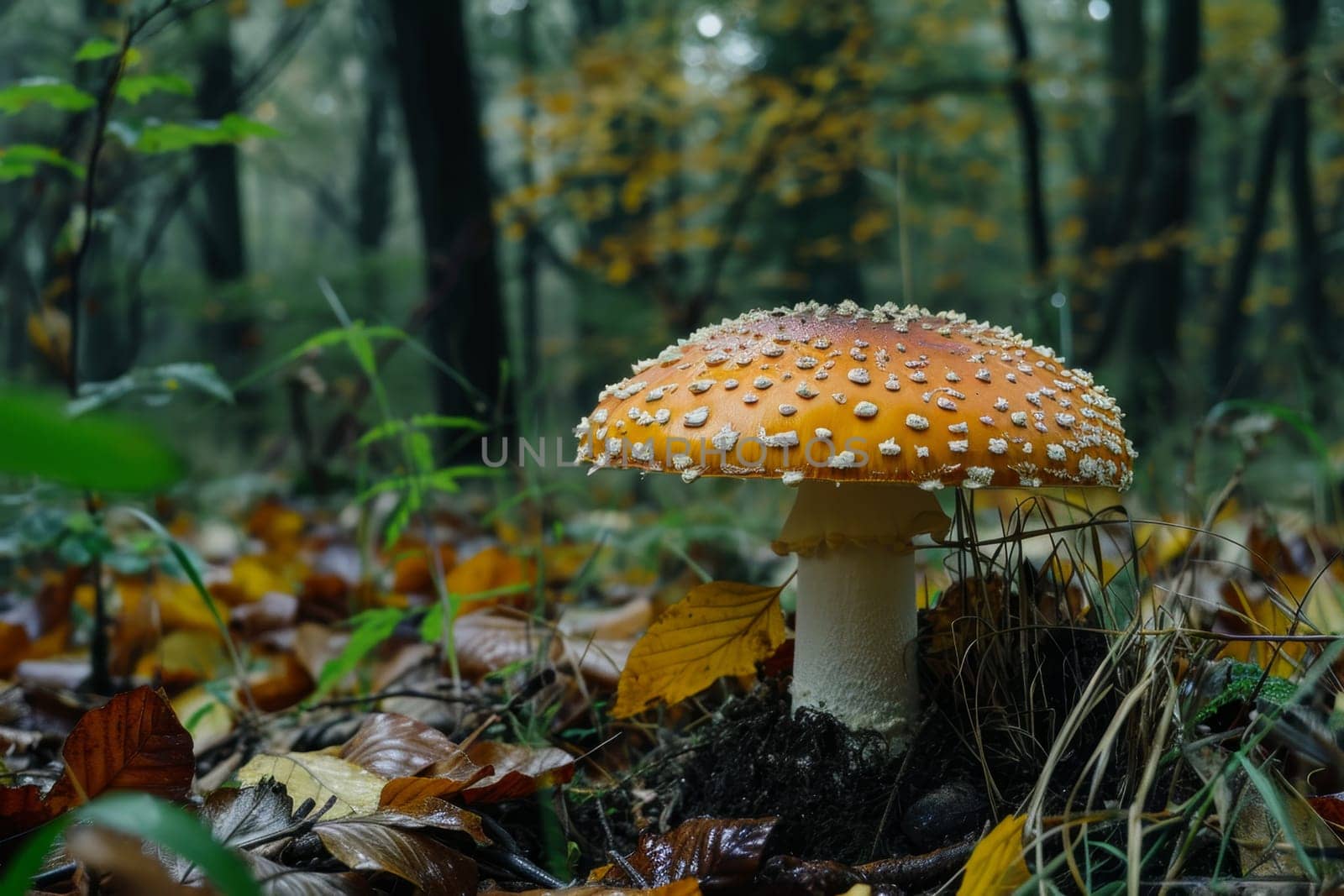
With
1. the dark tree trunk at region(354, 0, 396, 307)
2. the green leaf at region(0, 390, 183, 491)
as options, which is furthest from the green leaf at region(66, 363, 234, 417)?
the dark tree trunk at region(354, 0, 396, 307)

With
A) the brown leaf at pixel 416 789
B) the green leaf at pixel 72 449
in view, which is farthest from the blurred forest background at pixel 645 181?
the green leaf at pixel 72 449

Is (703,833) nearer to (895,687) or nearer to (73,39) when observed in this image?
(895,687)

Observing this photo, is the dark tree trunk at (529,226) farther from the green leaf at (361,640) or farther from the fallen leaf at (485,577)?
the green leaf at (361,640)

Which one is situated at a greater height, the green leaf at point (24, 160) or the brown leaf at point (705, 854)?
the green leaf at point (24, 160)

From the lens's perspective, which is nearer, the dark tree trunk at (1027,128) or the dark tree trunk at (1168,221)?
the dark tree trunk at (1027,128)

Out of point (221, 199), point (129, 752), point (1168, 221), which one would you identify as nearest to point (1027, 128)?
point (1168, 221)

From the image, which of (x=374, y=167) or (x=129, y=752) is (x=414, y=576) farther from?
(x=374, y=167)
